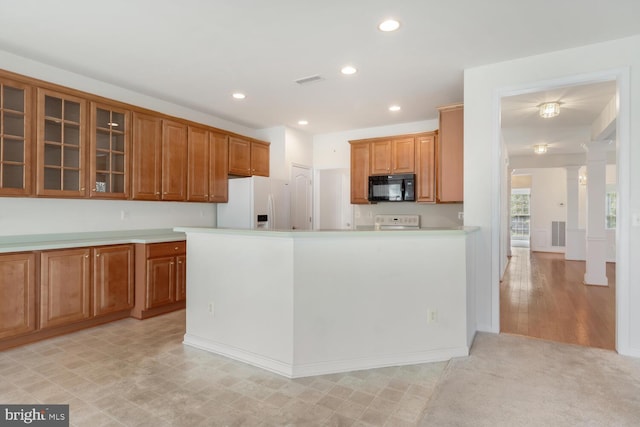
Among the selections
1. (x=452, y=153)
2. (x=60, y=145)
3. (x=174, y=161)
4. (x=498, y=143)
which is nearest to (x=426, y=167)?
(x=452, y=153)

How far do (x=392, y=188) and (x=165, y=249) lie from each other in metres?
3.30

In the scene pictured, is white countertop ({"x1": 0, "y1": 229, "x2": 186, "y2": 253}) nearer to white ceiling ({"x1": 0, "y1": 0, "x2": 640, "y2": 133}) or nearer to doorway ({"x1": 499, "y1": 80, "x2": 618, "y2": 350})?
white ceiling ({"x1": 0, "y1": 0, "x2": 640, "y2": 133})

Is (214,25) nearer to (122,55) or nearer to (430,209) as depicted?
(122,55)

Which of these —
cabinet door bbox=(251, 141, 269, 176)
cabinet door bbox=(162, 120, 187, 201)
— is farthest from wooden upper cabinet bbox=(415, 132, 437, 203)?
cabinet door bbox=(162, 120, 187, 201)

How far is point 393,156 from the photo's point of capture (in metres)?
5.41

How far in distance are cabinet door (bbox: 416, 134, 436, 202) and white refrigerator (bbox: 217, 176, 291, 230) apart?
2.17 m

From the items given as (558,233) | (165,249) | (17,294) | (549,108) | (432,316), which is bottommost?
(432,316)

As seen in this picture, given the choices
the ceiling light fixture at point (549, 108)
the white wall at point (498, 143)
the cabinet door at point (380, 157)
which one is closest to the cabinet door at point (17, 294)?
the white wall at point (498, 143)

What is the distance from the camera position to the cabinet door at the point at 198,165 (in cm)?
461

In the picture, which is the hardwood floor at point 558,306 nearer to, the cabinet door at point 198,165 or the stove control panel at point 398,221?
the stove control panel at point 398,221

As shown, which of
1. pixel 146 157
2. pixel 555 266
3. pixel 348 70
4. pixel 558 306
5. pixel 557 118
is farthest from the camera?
pixel 555 266

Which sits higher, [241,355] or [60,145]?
[60,145]

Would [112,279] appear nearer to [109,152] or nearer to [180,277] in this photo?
[180,277]

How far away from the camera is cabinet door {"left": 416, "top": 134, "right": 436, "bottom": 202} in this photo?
5.11 metres
